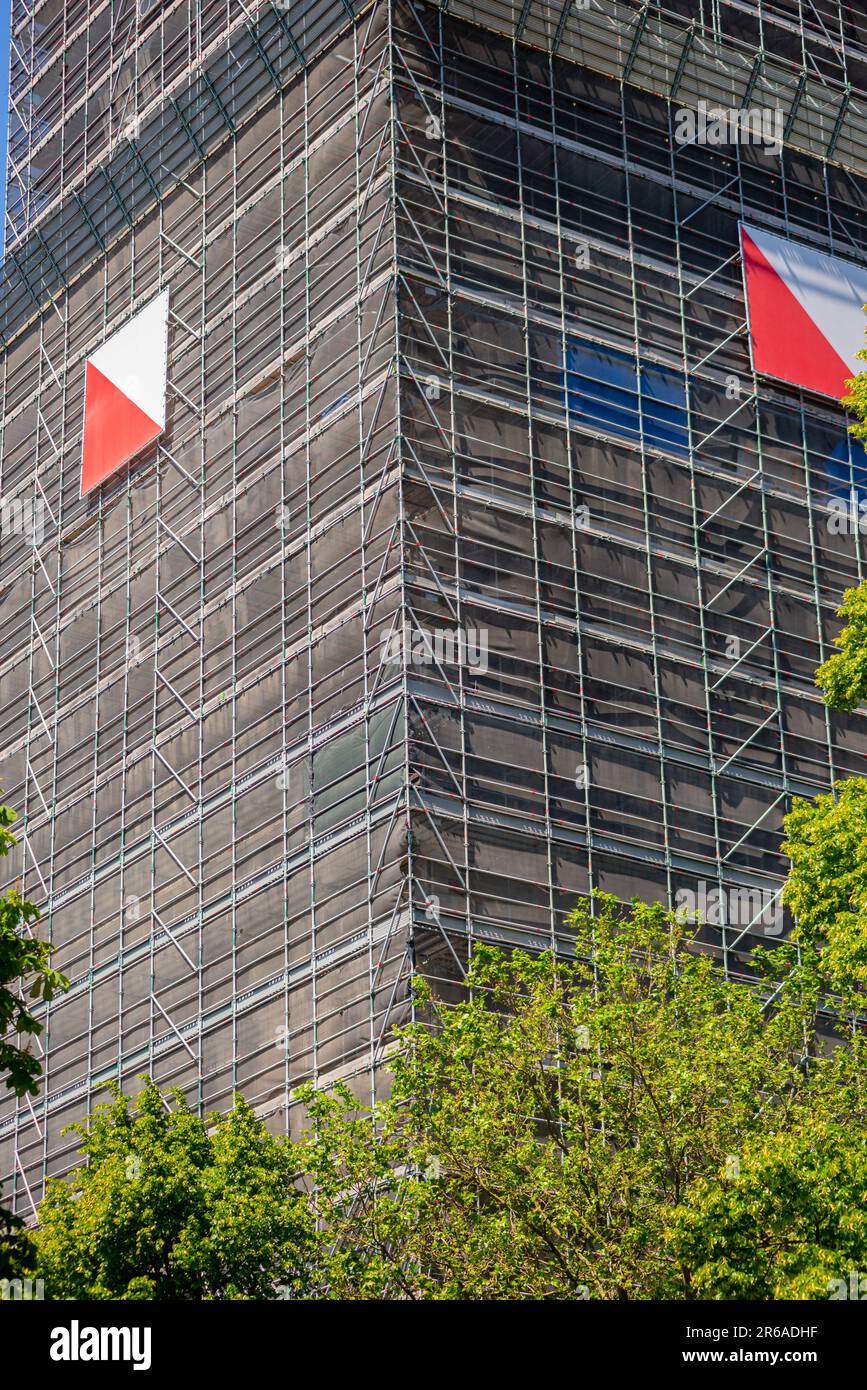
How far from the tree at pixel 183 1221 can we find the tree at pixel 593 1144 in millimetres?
1219

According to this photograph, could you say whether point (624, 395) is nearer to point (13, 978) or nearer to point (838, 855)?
point (838, 855)

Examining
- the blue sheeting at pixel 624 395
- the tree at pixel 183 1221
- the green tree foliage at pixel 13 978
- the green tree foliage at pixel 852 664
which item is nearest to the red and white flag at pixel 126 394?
the blue sheeting at pixel 624 395

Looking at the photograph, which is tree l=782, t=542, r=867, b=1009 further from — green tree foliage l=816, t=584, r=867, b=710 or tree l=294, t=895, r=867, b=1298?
tree l=294, t=895, r=867, b=1298

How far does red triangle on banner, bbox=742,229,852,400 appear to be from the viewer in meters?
51.8

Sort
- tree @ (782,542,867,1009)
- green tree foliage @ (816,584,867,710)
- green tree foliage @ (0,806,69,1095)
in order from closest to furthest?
green tree foliage @ (0,806,69,1095)
tree @ (782,542,867,1009)
green tree foliage @ (816,584,867,710)

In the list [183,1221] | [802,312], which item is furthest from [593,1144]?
[802,312]

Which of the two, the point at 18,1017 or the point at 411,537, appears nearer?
the point at 18,1017

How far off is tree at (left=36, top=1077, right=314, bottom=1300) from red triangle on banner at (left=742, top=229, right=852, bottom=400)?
23.8 metres

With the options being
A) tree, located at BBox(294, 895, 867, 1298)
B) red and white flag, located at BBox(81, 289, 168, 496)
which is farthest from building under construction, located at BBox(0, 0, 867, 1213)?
tree, located at BBox(294, 895, 867, 1298)

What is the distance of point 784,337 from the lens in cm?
5225

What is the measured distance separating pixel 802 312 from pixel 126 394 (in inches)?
646

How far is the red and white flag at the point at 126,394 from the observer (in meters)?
53.6
